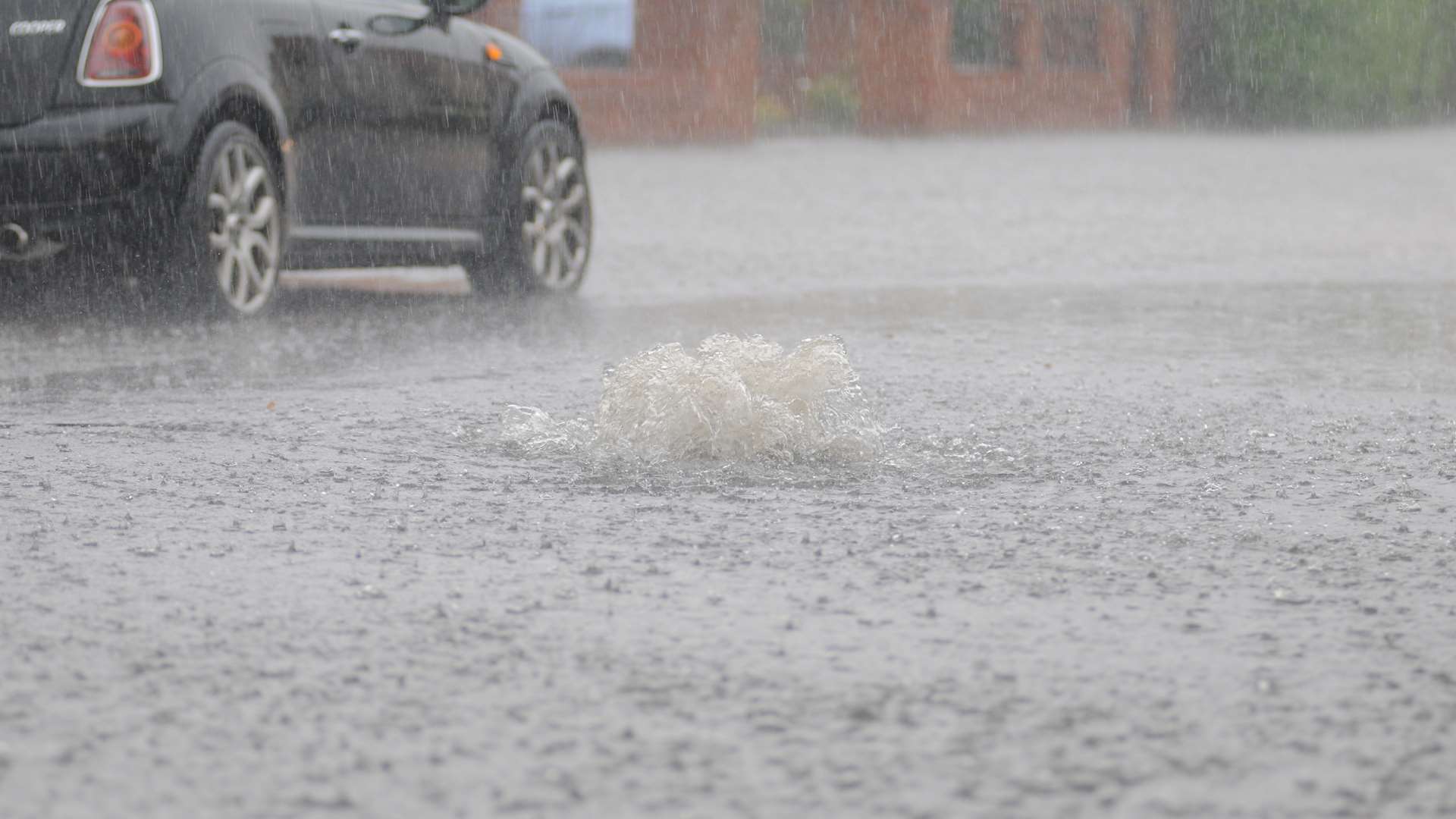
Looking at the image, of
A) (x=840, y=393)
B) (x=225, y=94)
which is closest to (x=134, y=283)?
(x=225, y=94)

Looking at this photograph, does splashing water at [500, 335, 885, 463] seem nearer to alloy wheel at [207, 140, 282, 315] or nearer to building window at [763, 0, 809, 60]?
alloy wheel at [207, 140, 282, 315]

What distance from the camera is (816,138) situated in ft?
116

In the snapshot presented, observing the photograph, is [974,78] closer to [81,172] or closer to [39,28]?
[39,28]

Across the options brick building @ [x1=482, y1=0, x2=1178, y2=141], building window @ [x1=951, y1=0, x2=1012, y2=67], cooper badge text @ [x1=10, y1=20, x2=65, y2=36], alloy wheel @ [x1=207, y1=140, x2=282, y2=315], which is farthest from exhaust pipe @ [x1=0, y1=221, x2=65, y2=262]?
building window @ [x1=951, y1=0, x2=1012, y2=67]

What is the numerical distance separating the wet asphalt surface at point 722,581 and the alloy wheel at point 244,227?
23cm

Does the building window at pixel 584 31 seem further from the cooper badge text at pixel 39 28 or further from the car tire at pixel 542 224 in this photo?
the cooper badge text at pixel 39 28

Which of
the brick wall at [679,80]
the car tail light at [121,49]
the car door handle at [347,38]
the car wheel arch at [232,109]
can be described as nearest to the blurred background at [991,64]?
the brick wall at [679,80]

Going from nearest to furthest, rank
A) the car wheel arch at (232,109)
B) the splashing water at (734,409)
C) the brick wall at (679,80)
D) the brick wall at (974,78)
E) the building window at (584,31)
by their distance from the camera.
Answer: the splashing water at (734,409), the car wheel arch at (232,109), the building window at (584,31), the brick wall at (679,80), the brick wall at (974,78)

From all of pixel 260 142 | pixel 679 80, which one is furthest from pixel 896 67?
pixel 260 142

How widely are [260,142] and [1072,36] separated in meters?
37.3

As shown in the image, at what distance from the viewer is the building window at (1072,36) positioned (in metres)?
44.2

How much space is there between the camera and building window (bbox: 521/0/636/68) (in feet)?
107

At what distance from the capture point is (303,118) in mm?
9328

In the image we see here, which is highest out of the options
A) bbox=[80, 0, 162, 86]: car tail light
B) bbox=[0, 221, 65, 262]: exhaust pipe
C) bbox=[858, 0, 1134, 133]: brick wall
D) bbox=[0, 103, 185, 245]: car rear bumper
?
bbox=[80, 0, 162, 86]: car tail light
